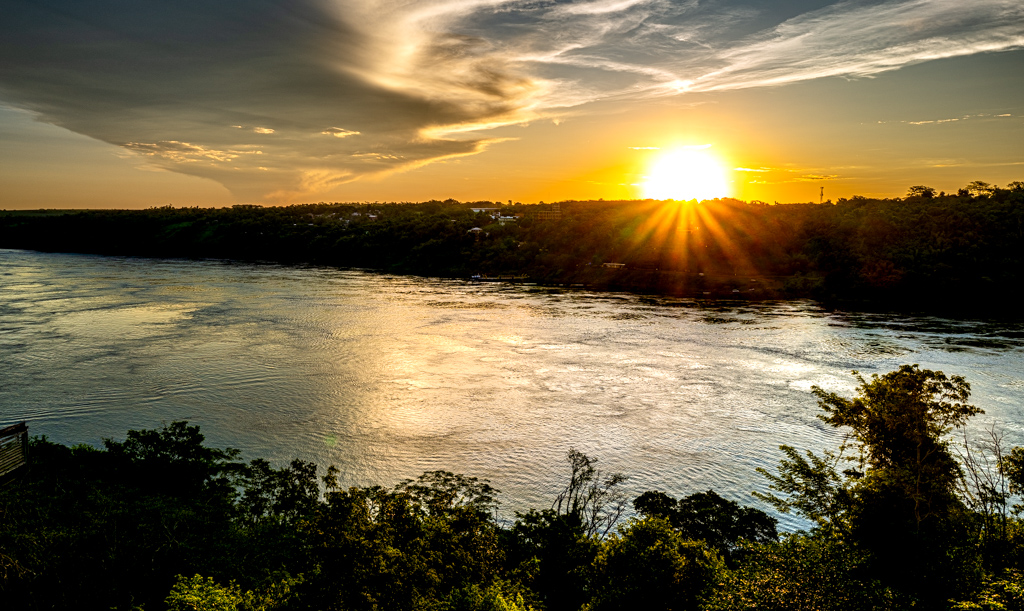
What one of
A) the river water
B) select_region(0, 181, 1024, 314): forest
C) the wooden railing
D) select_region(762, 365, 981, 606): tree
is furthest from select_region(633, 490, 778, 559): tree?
select_region(0, 181, 1024, 314): forest

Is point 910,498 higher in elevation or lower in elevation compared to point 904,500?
higher

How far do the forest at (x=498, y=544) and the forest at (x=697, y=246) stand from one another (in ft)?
211

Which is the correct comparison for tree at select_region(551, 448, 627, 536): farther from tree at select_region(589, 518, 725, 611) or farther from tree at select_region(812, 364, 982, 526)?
tree at select_region(812, 364, 982, 526)

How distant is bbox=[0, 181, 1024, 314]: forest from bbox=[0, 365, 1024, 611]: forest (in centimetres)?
6442

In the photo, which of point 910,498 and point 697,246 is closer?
point 910,498

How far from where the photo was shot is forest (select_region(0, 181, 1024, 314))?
77250 millimetres

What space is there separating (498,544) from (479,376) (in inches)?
911

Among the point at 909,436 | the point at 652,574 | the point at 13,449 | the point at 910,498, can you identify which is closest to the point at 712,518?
the point at 910,498

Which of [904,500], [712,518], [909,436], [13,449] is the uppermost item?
[909,436]

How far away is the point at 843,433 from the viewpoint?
96.6ft

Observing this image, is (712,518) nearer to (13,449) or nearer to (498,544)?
(498,544)

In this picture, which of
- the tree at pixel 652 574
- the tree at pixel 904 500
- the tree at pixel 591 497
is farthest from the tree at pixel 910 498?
the tree at pixel 591 497

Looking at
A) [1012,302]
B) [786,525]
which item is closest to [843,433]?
[786,525]

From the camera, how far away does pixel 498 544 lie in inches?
632
